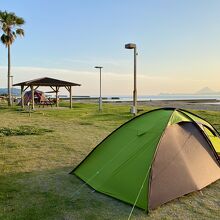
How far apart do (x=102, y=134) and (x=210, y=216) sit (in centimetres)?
827

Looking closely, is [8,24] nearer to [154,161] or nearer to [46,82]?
[46,82]

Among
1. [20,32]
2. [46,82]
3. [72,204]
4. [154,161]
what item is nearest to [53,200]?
[72,204]

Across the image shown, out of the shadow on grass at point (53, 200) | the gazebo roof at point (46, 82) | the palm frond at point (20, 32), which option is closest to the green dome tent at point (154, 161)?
the shadow on grass at point (53, 200)

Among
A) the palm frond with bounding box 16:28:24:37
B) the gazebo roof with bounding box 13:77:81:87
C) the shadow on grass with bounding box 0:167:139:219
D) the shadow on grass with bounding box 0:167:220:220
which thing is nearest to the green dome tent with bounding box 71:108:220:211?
the shadow on grass with bounding box 0:167:220:220

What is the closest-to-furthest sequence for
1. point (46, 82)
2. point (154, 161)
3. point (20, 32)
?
point (154, 161) → point (46, 82) → point (20, 32)

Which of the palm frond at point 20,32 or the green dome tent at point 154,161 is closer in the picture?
the green dome tent at point 154,161

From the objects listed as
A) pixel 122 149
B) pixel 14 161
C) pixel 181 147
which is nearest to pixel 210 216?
pixel 181 147

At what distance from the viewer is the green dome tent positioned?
5211 millimetres

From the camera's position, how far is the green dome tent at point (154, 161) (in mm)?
5211

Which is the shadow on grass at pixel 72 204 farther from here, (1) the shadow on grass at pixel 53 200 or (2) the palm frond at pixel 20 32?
(2) the palm frond at pixel 20 32

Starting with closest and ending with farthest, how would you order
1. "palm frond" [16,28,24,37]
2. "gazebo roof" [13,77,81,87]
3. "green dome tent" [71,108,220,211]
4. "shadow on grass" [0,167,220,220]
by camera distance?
"shadow on grass" [0,167,220,220] < "green dome tent" [71,108,220,211] < "gazebo roof" [13,77,81,87] < "palm frond" [16,28,24,37]

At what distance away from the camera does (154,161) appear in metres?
5.34

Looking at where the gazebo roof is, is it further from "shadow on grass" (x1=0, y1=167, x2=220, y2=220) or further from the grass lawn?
"shadow on grass" (x1=0, y1=167, x2=220, y2=220)

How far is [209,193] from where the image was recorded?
5.73 metres
